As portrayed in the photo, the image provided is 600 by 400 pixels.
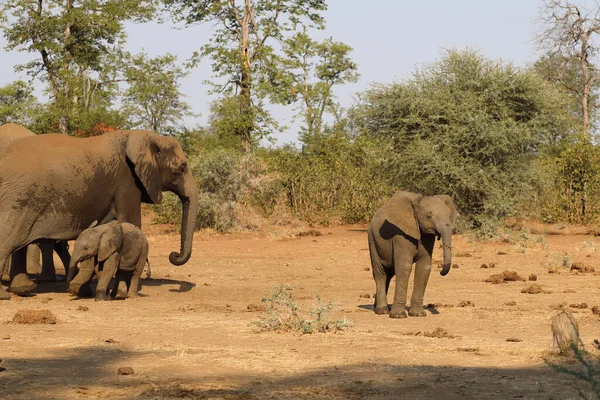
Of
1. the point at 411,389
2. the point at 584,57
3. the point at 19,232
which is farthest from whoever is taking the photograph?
the point at 584,57

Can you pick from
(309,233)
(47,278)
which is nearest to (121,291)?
(47,278)

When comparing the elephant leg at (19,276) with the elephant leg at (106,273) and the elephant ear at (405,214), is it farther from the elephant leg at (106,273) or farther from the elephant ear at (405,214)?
the elephant ear at (405,214)

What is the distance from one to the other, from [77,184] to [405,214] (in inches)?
200

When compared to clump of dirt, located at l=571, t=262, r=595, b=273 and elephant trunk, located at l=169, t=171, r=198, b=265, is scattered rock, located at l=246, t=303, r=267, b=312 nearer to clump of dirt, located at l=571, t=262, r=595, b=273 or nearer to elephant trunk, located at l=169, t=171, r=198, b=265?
elephant trunk, located at l=169, t=171, r=198, b=265

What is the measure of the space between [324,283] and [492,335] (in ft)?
20.8

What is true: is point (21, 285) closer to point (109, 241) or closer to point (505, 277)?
point (109, 241)

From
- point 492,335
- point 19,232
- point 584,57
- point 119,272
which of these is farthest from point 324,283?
point 584,57

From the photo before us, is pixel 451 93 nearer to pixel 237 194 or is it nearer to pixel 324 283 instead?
pixel 237 194

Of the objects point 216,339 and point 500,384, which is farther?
point 216,339

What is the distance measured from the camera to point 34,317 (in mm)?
11133

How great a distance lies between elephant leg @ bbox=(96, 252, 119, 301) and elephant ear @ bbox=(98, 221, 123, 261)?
0.28 ft

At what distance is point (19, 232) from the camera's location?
44.5ft

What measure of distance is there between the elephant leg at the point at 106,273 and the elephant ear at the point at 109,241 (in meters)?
0.09

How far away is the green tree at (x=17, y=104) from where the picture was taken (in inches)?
1558
